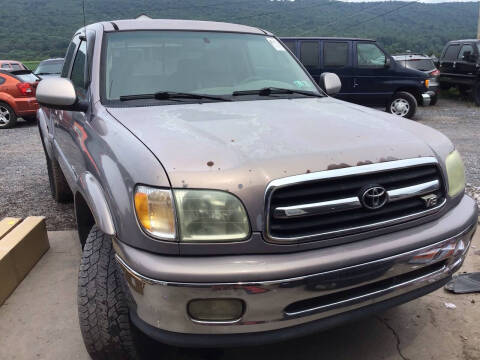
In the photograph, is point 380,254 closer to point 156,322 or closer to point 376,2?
point 156,322

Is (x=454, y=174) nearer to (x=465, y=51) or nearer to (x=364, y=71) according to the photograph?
(x=364, y=71)

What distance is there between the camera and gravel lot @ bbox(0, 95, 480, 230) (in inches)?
180

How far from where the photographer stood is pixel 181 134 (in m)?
2.02

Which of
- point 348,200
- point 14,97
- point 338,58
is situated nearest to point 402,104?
point 338,58

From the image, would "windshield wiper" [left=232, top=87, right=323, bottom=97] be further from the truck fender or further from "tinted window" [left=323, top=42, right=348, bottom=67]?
"tinted window" [left=323, top=42, right=348, bottom=67]

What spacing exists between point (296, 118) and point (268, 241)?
33.7 inches

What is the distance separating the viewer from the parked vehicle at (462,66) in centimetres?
1252

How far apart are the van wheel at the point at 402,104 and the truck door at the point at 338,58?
1.24 meters

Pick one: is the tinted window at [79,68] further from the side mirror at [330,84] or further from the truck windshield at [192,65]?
the side mirror at [330,84]

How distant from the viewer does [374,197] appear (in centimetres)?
186

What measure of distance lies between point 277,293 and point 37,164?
602 cm

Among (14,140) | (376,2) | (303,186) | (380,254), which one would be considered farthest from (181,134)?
(376,2)

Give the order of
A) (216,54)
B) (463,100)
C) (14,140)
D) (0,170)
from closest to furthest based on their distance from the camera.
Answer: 1. (216,54)
2. (0,170)
3. (14,140)
4. (463,100)

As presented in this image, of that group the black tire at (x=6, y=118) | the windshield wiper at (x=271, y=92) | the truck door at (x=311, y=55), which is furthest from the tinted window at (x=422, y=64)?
the windshield wiper at (x=271, y=92)
